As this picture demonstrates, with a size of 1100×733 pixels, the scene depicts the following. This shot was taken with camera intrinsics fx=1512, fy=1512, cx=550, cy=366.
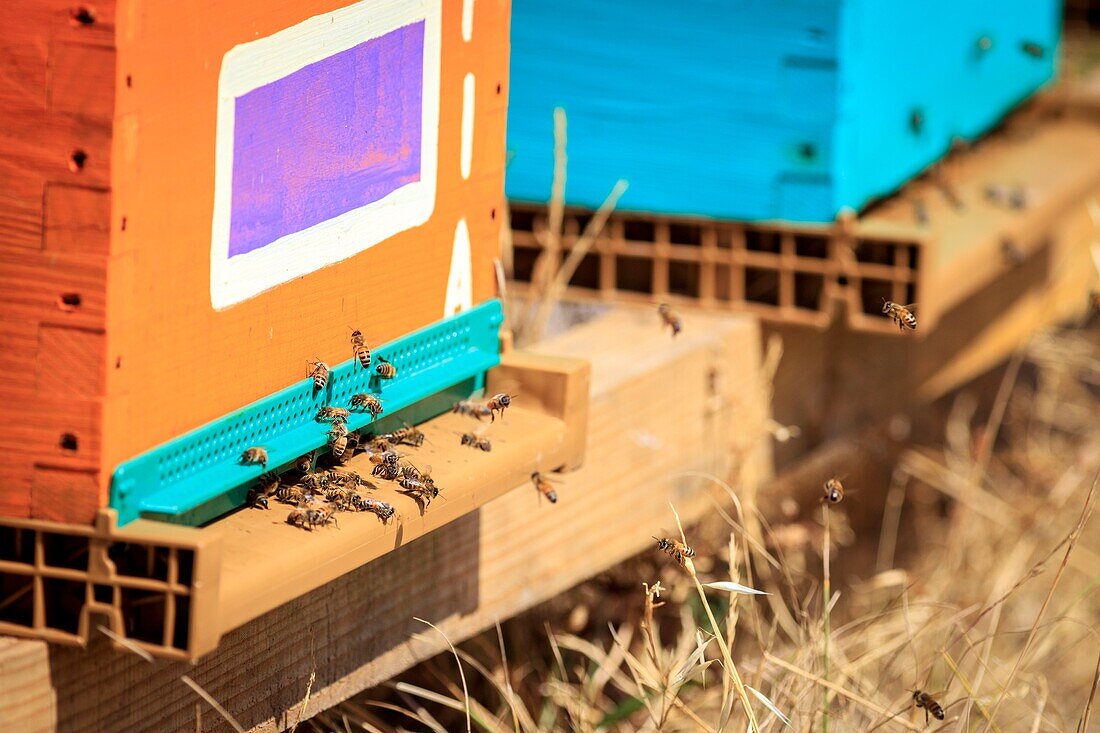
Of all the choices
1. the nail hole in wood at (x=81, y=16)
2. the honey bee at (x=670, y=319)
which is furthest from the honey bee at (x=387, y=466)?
the honey bee at (x=670, y=319)

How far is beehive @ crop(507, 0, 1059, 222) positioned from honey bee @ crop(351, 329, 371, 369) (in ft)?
5.20

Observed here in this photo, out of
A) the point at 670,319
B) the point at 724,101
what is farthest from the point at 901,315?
the point at 724,101

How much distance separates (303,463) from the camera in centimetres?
211

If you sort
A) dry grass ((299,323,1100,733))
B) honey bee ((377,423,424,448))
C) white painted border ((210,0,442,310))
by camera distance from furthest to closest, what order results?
dry grass ((299,323,1100,733)) → honey bee ((377,423,424,448)) → white painted border ((210,0,442,310))

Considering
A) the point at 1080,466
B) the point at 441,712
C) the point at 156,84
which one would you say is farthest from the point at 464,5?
the point at 1080,466

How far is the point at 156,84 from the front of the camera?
170cm

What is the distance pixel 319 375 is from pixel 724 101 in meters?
1.73

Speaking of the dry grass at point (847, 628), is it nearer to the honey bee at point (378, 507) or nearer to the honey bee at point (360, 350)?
the honey bee at point (378, 507)

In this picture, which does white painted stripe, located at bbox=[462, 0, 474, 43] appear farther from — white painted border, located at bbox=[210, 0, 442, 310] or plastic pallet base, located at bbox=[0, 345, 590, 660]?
plastic pallet base, located at bbox=[0, 345, 590, 660]

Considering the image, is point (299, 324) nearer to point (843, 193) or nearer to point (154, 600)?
point (154, 600)

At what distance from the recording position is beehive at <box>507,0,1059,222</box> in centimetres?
340

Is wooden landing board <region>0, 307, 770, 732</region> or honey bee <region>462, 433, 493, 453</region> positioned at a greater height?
honey bee <region>462, 433, 493, 453</region>

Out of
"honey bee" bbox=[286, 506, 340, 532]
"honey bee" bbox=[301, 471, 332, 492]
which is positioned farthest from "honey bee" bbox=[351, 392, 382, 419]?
"honey bee" bbox=[286, 506, 340, 532]

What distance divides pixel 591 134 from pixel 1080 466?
1.70 meters
